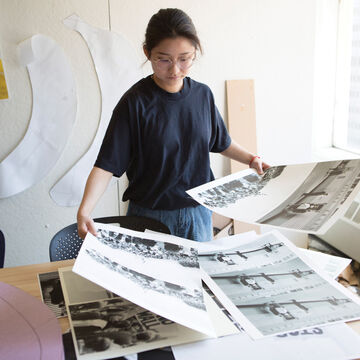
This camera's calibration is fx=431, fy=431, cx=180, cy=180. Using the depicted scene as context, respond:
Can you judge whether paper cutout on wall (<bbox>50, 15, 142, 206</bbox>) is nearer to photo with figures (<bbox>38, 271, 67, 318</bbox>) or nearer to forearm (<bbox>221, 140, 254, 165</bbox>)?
forearm (<bbox>221, 140, 254, 165</bbox>)

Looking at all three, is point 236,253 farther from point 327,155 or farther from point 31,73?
point 327,155

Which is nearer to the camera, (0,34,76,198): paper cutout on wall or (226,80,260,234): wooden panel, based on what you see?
(0,34,76,198): paper cutout on wall

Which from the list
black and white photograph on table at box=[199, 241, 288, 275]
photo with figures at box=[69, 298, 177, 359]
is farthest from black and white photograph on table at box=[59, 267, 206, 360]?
black and white photograph on table at box=[199, 241, 288, 275]

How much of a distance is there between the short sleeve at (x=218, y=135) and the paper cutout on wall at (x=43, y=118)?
3.57ft

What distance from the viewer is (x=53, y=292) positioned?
107 centimetres

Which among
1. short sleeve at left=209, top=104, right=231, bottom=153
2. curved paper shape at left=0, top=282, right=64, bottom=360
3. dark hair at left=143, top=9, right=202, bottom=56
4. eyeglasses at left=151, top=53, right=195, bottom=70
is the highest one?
dark hair at left=143, top=9, right=202, bottom=56

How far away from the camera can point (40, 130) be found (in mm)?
2354

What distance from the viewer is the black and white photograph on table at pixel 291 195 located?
114cm

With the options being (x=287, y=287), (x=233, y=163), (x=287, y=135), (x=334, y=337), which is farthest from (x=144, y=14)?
(x=334, y=337)

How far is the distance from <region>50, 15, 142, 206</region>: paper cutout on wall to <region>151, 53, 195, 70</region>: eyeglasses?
1190mm

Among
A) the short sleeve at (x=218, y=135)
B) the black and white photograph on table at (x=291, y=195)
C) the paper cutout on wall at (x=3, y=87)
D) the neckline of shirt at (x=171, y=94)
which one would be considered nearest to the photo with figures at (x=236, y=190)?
the black and white photograph on table at (x=291, y=195)

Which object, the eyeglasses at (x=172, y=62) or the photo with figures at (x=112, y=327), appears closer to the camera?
the photo with figures at (x=112, y=327)

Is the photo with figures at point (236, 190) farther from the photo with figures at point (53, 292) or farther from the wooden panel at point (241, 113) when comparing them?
the wooden panel at point (241, 113)

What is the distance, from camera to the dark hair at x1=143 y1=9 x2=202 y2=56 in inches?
49.9
